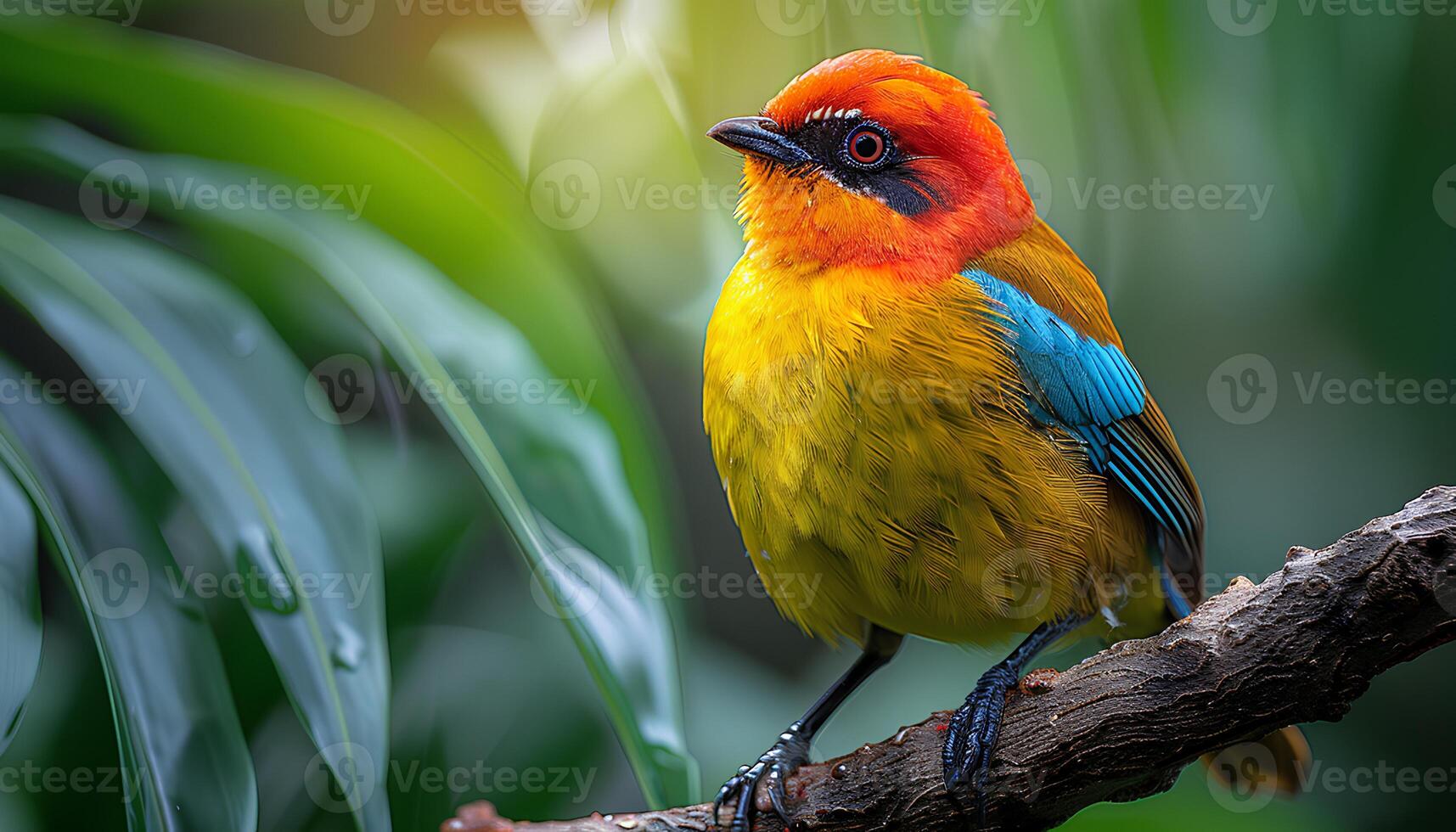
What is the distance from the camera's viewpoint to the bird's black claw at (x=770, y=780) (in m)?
1.81

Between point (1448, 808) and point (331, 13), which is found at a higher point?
point (331, 13)

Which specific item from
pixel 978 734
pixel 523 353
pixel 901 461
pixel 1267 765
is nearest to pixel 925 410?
pixel 901 461

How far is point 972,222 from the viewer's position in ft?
6.95

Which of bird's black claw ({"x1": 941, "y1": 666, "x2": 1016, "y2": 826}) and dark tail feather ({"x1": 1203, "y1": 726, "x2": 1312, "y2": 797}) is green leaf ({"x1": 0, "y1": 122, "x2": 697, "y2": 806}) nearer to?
bird's black claw ({"x1": 941, "y1": 666, "x2": 1016, "y2": 826})

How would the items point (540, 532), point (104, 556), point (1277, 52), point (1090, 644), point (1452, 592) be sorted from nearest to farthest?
point (1452, 592)
point (540, 532)
point (104, 556)
point (1277, 52)
point (1090, 644)

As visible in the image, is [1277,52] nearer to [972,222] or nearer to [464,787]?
[972,222]

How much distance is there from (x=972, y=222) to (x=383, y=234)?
4.03ft

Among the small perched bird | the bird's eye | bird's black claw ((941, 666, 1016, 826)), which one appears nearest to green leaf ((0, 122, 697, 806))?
the small perched bird

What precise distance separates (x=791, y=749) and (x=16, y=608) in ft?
4.59

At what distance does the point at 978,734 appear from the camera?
5.69ft

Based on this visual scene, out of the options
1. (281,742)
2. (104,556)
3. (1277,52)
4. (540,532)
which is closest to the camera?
(540,532)

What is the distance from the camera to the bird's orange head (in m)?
2.07

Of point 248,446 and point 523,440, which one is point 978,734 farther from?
point 248,446

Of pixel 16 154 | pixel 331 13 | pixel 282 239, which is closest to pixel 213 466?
pixel 282 239
